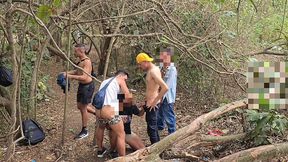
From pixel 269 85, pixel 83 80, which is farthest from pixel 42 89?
pixel 269 85

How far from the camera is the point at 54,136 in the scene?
289 inches

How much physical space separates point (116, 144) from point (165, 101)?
119cm

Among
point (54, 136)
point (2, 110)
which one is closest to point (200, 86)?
point (54, 136)

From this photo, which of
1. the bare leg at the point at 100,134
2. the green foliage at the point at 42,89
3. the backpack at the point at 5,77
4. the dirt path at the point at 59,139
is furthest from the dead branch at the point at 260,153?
the green foliage at the point at 42,89

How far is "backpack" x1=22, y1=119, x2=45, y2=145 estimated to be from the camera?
21.7 ft

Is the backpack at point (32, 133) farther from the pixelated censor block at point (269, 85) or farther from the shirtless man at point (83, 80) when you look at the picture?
the pixelated censor block at point (269, 85)

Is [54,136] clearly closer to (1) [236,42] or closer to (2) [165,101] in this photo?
(2) [165,101]

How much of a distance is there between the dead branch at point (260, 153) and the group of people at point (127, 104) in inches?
56.9

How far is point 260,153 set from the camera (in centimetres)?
475

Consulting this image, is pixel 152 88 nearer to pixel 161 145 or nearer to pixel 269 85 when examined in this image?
pixel 161 145

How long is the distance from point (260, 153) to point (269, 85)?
782 millimetres

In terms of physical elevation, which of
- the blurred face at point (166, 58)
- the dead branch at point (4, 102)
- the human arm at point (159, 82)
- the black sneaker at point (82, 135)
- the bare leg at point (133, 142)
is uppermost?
the blurred face at point (166, 58)

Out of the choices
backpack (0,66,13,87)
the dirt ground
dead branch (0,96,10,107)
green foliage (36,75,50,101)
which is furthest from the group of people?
green foliage (36,75,50,101)

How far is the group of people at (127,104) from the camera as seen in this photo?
5.52 metres
